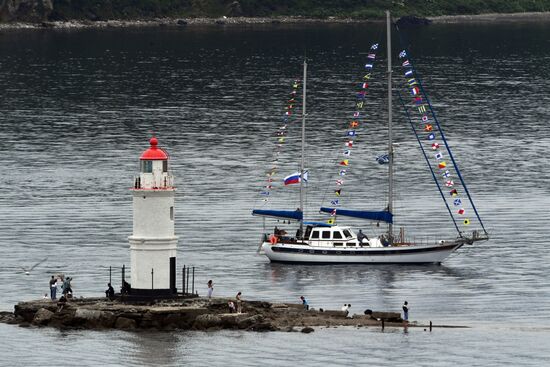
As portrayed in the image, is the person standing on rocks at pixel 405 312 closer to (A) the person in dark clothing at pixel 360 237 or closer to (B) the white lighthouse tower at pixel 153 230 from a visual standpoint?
(B) the white lighthouse tower at pixel 153 230

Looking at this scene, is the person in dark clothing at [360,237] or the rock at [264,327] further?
the person in dark clothing at [360,237]

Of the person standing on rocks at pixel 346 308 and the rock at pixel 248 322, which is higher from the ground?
the person standing on rocks at pixel 346 308

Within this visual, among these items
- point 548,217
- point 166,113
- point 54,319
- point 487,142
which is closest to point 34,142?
point 166,113

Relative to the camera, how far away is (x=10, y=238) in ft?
413

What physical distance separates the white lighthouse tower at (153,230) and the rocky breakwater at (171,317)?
1.16 meters

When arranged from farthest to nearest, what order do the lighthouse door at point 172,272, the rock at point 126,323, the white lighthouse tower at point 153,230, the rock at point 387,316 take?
the rock at point 387,316 < the lighthouse door at point 172,272 < the white lighthouse tower at point 153,230 < the rock at point 126,323

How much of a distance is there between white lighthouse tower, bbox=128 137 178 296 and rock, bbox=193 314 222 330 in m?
2.25

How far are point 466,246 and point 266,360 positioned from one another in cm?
4073

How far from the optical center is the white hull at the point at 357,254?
392 feet

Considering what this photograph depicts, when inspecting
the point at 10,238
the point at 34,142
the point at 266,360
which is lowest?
the point at 266,360

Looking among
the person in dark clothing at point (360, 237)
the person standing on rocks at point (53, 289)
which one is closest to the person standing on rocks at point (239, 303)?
the person standing on rocks at point (53, 289)

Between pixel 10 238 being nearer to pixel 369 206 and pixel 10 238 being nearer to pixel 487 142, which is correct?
pixel 369 206

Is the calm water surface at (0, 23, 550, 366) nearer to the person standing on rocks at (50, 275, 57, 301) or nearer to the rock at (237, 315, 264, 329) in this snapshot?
the rock at (237, 315, 264, 329)

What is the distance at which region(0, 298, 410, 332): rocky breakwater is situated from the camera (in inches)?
3708
